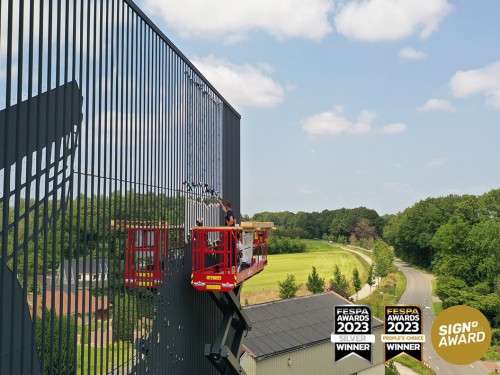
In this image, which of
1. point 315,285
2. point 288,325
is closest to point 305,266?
point 315,285

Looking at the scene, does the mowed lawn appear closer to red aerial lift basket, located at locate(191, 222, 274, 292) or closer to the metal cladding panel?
the metal cladding panel

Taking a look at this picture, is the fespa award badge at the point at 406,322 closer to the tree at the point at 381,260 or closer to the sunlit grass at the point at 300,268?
the sunlit grass at the point at 300,268

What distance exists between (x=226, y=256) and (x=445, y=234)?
61.3 metres

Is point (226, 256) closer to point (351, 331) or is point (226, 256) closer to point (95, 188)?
point (95, 188)

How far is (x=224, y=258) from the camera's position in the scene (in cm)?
1196

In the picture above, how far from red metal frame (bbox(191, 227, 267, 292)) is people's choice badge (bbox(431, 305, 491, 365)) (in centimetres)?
1630

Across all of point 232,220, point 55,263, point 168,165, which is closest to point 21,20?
point 55,263

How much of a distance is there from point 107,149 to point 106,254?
2072mm

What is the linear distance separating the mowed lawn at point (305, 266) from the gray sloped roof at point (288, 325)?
27.9 meters

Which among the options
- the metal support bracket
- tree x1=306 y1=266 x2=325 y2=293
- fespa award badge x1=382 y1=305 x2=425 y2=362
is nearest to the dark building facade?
the metal support bracket

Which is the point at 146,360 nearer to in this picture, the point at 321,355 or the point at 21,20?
the point at 21,20

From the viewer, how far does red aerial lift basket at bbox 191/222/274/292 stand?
12.1 metres

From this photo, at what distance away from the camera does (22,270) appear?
697cm

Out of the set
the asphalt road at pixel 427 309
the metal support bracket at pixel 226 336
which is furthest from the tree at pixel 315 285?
the metal support bracket at pixel 226 336
